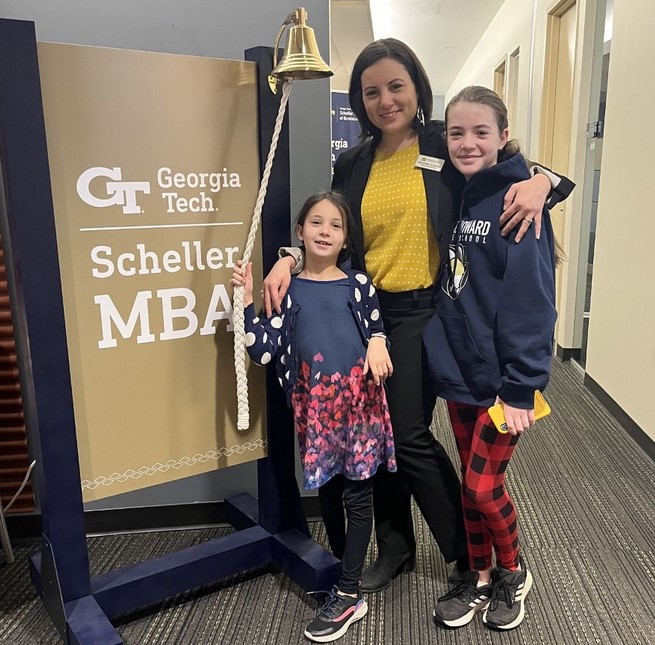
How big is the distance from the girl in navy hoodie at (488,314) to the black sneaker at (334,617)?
24 centimetres

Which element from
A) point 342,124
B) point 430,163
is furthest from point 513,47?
point 430,163

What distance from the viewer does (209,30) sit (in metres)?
1.99

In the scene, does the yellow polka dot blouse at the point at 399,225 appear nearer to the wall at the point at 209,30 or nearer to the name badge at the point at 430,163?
the name badge at the point at 430,163

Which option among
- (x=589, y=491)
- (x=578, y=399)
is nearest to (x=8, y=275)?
(x=589, y=491)

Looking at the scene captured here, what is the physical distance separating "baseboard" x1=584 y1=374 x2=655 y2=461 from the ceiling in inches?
124

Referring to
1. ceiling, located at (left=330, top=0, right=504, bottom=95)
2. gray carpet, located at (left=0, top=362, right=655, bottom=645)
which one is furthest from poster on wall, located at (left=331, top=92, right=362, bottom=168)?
gray carpet, located at (left=0, top=362, right=655, bottom=645)

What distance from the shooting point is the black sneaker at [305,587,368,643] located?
1735 mm

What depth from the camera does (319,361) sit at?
1.66 m

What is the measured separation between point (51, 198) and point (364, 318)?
799 millimetres

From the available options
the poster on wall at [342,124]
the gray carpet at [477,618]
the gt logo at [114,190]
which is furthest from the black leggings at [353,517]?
the poster on wall at [342,124]

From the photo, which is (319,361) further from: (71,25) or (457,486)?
(71,25)

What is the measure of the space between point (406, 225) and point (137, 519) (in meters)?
1.41

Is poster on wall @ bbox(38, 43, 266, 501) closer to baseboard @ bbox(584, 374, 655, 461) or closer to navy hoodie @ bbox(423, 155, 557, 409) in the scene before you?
navy hoodie @ bbox(423, 155, 557, 409)

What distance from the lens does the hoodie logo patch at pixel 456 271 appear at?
5.35 ft
